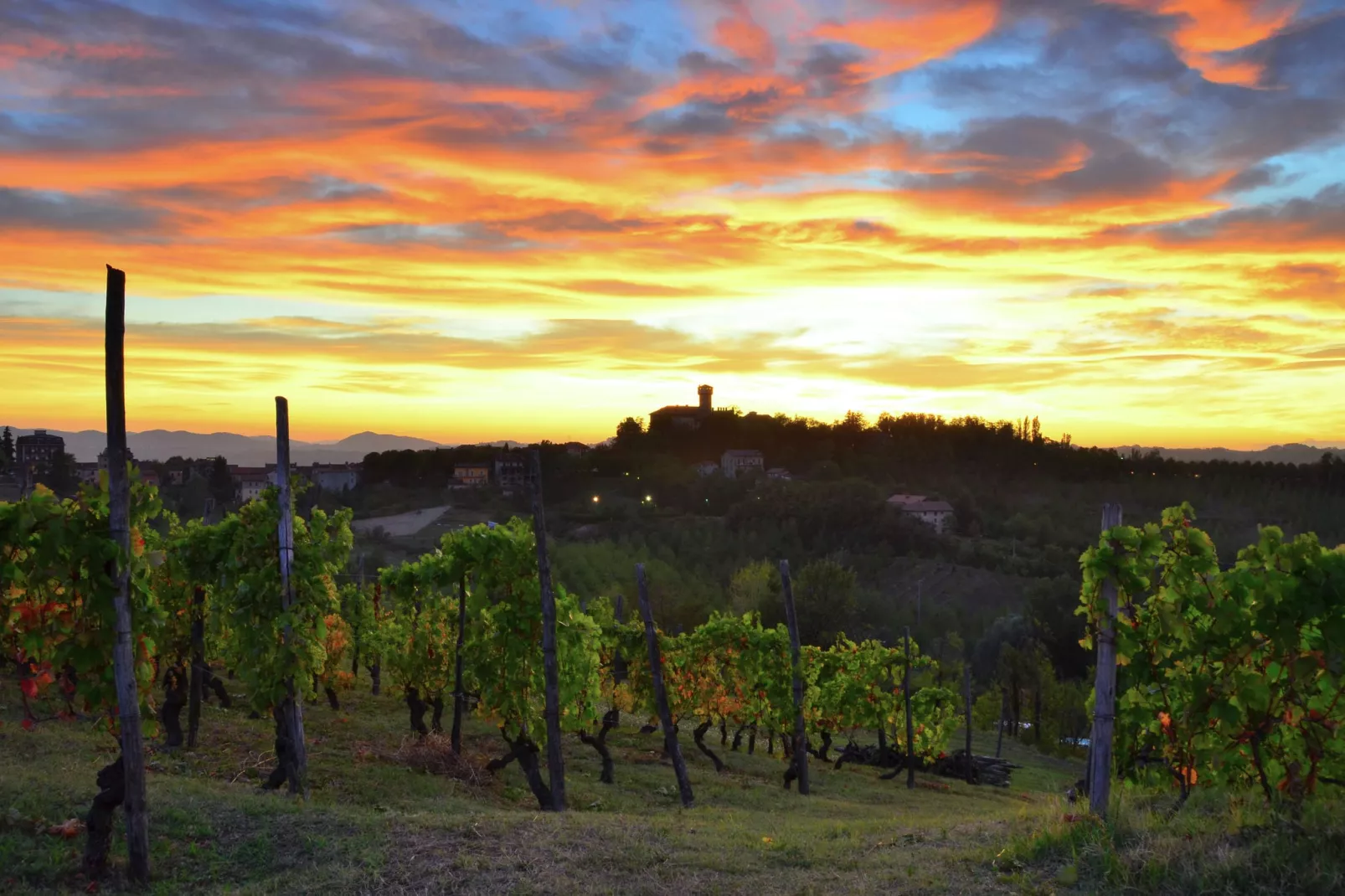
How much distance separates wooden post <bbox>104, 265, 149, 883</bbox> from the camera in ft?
21.9

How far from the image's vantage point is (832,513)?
281 ft

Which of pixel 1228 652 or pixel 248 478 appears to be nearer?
pixel 1228 652

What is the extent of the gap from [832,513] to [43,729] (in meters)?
77.7

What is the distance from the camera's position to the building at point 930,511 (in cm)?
9381

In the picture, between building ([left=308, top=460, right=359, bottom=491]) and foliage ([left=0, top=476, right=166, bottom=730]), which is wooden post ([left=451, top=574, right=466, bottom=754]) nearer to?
foliage ([left=0, top=476, right=166, bottom=730])

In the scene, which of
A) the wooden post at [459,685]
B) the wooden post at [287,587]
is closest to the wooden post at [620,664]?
the wooden post at [459,685]

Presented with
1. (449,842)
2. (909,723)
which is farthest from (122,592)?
(909,723)

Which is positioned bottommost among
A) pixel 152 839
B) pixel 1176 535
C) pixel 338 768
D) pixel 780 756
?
pixel 780 756

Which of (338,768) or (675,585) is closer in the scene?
(338,768)

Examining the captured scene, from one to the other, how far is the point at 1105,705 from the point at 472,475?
95.0 m

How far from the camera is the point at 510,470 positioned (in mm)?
107125

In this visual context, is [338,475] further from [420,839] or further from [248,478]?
[420,839]

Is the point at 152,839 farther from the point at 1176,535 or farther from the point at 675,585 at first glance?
the point at 675,585

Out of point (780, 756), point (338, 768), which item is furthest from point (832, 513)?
point (338, 768)
